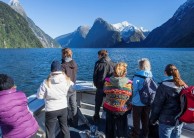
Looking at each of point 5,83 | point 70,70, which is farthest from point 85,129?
point 5,83

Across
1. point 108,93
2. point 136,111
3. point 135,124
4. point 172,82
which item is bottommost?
point 135,124

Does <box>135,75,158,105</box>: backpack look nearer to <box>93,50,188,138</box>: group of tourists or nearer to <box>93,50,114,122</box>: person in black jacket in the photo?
<box>93,50,188,138</box>: group of tourists

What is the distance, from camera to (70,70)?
20.9 ft

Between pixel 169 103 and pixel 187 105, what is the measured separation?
1.06 ft

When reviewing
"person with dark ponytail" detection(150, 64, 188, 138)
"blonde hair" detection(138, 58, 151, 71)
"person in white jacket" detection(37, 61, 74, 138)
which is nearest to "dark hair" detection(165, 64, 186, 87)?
"person with dark ponytail" detection(150, 64, 188, 138)

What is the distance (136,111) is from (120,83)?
3.53 ft

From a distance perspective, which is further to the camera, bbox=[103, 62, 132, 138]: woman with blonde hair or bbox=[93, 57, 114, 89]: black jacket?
bbox=[93, 57, 114, 89]: black jacket

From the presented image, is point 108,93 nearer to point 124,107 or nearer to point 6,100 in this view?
point 124,107

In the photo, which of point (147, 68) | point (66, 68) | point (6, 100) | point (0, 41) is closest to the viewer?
point (6, 100)

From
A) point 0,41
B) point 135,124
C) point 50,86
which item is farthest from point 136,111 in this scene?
point 0,41

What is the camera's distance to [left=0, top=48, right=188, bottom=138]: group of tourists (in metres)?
3.49

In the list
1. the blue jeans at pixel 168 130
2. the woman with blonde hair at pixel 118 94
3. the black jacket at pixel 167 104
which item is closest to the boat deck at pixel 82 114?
the blue jeans at pixel 168 130

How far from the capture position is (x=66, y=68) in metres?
6.27

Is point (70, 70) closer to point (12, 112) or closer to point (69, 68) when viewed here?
point (69, 68)
